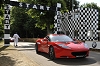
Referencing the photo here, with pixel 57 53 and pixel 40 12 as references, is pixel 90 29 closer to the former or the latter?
pixel 40 12

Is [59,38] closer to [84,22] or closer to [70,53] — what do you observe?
[70,53]

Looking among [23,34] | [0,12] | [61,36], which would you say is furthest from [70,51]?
[23,34]

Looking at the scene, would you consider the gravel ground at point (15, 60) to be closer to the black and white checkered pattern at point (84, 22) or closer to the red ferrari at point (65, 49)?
the red ferrari at point (65, 49)

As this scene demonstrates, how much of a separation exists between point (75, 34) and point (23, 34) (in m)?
27.8

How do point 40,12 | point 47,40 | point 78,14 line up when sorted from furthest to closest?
point 40,12 < point 78,14 < point 47,40

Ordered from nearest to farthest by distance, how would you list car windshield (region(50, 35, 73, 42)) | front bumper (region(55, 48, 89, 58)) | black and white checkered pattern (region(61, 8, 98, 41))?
front bumper (region(55, 48, 89, 58)), car windshield (region(50, 35, 73, 42)), black and white checkered pattern (region(61, 8, 98, 41))

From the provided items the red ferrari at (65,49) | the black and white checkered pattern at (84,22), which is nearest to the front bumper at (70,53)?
the red ferrari at (65,49)

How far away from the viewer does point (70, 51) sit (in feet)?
28.3

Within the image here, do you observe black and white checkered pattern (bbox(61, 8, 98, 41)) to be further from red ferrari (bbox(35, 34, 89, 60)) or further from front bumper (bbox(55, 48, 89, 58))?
front bumper (bbox(55, 48, 89, 58))

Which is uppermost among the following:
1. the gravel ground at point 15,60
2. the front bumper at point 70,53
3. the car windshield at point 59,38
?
Result: the car windshield at point 59,38

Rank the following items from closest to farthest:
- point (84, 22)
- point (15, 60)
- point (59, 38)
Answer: point (15, 60)
point (59, 38)
point (84, 22)

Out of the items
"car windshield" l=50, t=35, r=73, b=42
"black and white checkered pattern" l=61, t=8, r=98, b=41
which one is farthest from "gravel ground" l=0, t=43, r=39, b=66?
"black and white checkered pattern" l=61, t=8, r=98, b=41

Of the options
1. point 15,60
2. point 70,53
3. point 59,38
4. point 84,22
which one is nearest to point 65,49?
point 70,53

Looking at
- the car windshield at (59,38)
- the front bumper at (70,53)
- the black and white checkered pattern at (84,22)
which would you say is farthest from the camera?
the black and white checkered pattern at (84,22)
